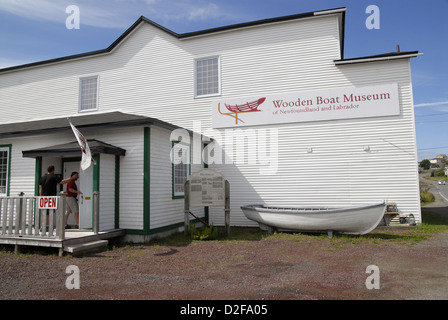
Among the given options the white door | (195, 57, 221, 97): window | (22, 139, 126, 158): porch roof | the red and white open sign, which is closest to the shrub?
the white door

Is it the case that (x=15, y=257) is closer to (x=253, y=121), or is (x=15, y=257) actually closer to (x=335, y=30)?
(x=253, y=121)

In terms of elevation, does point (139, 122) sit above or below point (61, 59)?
below

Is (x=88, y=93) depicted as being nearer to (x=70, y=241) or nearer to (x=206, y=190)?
(x=206, y=190)

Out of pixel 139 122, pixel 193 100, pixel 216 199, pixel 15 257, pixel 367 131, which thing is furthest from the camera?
pixel 193 100

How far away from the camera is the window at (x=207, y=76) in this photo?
571 inches

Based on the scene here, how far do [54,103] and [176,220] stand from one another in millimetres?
11154

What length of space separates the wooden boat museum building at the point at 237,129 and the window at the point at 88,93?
0.54 m

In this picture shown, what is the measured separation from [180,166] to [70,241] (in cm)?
503

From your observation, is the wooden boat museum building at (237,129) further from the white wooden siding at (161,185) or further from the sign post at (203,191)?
the sign post at (203,191)

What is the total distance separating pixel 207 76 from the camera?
1469 cm

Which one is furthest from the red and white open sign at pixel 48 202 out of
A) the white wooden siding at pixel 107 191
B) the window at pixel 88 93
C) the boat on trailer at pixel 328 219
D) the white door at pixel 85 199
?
the window at pixel 88 93

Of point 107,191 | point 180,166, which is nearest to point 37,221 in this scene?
point 107,191
